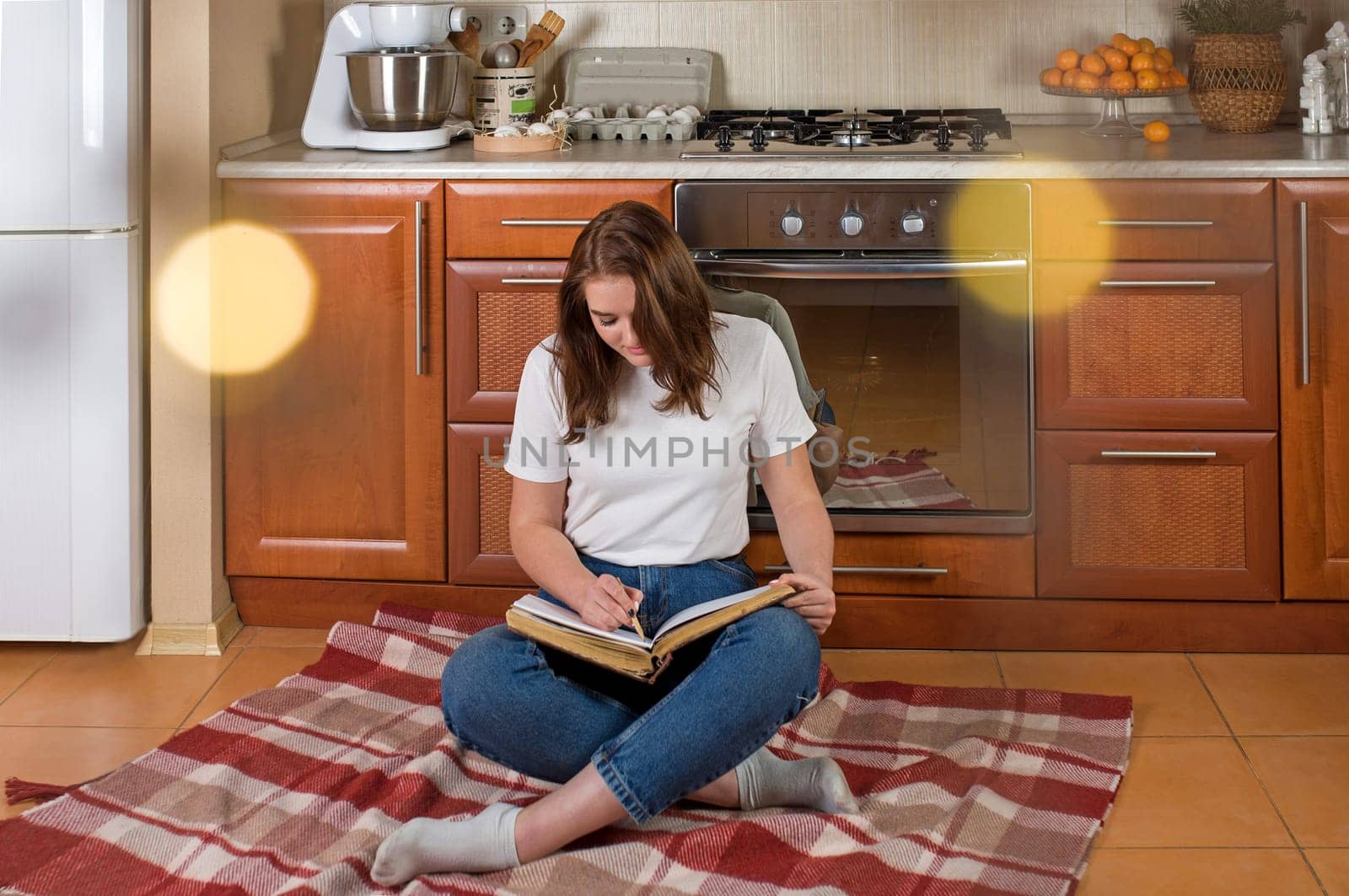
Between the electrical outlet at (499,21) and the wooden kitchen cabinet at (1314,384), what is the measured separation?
1.63 meters

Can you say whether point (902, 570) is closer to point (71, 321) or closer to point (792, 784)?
point (792, 784)

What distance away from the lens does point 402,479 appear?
2863mm

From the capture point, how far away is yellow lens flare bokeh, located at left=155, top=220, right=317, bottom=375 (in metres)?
2.76

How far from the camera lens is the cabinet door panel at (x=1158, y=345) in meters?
2.66

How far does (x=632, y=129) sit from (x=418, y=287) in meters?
0.58

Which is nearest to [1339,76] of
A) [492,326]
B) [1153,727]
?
[1153,727]

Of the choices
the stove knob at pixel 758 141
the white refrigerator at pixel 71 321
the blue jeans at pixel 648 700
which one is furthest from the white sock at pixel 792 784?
the white refrigerator at pixel 71 321

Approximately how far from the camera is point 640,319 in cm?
195

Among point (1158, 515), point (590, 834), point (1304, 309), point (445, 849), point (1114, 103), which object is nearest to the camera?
point (445, 849)

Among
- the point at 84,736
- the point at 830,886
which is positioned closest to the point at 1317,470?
the point at 830,886

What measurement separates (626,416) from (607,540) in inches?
7.0

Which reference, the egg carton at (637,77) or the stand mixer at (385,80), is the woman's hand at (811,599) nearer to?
the stand mixer at (385,80)

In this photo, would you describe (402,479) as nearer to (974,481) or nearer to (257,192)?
(257,192)

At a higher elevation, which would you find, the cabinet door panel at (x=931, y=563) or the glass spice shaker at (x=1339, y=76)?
the glass spice shaker at (x=1339, y=76)
